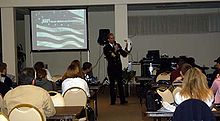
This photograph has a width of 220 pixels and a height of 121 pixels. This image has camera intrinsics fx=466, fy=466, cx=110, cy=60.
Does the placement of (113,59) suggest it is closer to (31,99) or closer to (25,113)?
(31,99)

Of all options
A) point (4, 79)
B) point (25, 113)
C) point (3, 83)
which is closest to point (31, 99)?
point (25, 113)

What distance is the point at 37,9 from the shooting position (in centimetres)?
1327

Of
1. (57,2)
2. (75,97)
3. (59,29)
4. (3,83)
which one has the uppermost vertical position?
(57,2)

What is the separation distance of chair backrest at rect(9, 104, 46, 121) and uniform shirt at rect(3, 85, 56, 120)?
14cm

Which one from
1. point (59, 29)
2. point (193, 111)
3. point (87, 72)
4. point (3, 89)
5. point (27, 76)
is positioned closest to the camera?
point (193, 111)

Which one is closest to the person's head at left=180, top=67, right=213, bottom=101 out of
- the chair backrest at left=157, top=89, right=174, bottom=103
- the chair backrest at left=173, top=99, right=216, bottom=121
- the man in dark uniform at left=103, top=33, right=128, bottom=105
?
the chair backrest at left=173, top=99, right=216, bottom=121

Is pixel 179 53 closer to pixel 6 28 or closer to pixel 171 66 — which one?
pixel 171 66

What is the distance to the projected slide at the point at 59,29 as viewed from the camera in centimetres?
1327

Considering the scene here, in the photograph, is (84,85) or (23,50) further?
(23,50)

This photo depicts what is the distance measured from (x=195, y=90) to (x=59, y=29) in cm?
921

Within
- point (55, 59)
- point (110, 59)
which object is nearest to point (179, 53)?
point (55, 59)

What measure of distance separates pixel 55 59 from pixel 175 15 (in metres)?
4.86

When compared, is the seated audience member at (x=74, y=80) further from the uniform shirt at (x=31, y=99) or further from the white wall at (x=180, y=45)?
the white wall at (x=180, y=45)

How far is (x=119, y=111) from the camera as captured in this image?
10.2 m
